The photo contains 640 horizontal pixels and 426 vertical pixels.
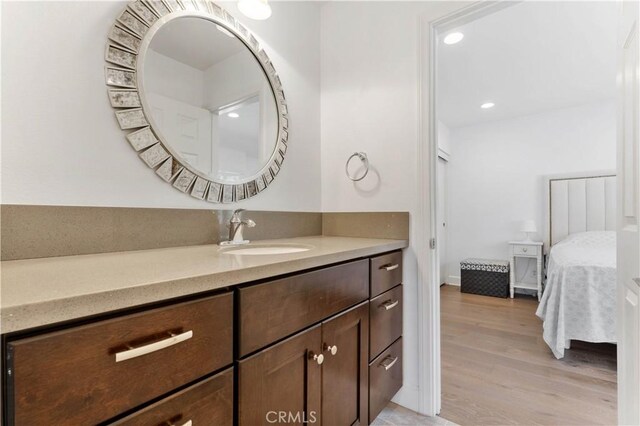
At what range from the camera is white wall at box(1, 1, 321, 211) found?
816 mm

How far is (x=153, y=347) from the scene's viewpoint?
0.54 meters

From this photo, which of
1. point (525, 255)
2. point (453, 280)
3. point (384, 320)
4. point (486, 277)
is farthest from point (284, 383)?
point (453, 280)

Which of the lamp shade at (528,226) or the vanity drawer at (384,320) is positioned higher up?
the lamp shade at (528,226)

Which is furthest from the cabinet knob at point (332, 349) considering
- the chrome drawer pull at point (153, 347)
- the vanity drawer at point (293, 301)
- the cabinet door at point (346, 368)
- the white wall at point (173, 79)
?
the white wall at point (173, 79)

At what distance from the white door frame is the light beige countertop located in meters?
0.80

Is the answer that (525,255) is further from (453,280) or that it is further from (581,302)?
(581,302)

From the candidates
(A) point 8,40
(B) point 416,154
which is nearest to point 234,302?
(A) point 8,40

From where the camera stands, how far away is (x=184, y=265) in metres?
0.74

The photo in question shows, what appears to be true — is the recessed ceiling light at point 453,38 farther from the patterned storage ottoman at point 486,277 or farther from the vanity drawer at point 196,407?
the patterned storage ottoman at point 486,277

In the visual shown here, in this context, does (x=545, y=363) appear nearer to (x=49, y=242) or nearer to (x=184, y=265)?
(x=184, y=265)

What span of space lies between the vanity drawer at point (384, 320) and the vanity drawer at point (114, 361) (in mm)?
778

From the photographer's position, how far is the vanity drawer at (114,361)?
0.43 meters

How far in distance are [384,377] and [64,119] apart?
163 cm

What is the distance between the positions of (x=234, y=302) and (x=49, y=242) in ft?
2.08
